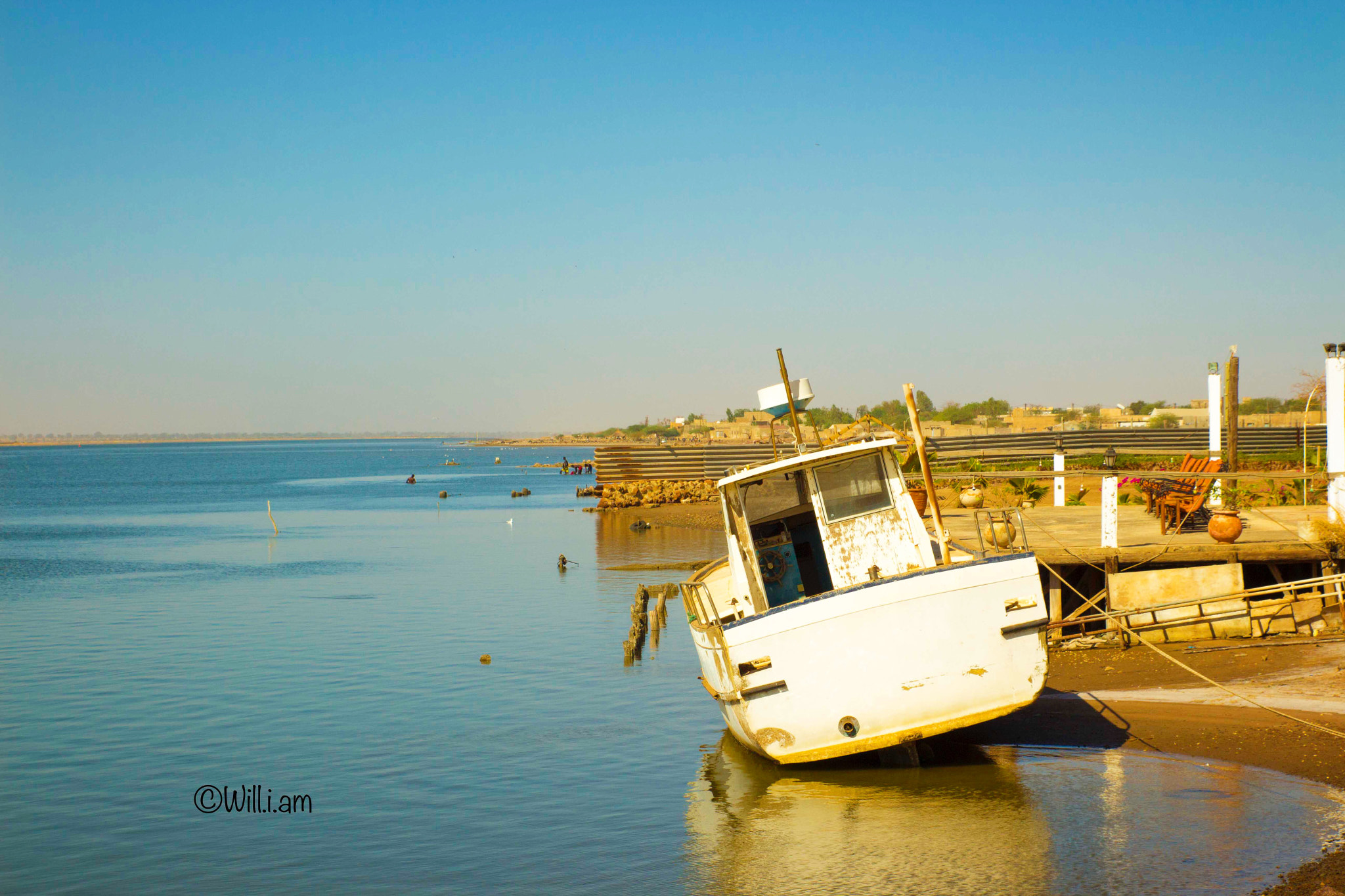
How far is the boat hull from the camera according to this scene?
10.3 m

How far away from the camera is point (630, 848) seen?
1062 cm

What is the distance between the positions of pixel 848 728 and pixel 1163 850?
309 cm

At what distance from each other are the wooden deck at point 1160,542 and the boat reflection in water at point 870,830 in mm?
6159

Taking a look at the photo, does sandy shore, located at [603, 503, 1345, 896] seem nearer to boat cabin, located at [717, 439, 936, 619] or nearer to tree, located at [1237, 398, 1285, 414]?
boat cabin, located at [717, 439, 936, 619]

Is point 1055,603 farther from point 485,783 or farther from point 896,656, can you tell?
point 485,783

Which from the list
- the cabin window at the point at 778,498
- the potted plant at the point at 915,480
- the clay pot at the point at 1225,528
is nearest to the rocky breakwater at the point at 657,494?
the potted plant at the point at 915,480

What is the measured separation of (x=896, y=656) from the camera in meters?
10.4

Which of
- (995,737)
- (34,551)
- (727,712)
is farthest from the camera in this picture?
(34,551)

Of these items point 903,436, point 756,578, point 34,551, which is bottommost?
point 34,551

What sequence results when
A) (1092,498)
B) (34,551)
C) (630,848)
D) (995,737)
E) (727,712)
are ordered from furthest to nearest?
(34,551), (1092,498), (995,737), (727,712), (630,848)

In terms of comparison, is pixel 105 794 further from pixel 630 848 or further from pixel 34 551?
pixel 34 551

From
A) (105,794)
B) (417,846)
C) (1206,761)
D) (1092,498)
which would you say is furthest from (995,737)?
(1092,498)

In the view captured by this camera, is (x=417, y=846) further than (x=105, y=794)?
No

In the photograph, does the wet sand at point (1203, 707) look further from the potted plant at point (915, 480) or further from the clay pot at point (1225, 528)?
the potted plant at point (915, 480)
